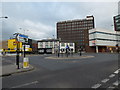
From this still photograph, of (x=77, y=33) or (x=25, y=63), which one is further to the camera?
(x=77, y=33)

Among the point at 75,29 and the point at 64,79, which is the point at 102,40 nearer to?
the point at 75,29

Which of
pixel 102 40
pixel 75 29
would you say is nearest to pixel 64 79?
pixel 102 40

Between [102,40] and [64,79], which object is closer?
[64,79]

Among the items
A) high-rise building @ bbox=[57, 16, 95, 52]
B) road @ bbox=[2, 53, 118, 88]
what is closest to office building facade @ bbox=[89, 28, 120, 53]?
high-rise building @ bbox=[57, 16, 95, 52]

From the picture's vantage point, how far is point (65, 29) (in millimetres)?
125125

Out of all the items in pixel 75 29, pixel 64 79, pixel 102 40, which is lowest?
pixel 64 79

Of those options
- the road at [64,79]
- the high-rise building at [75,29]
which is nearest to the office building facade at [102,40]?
the high-rise building at [75,29]

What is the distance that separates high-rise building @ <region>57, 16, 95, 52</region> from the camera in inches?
4568

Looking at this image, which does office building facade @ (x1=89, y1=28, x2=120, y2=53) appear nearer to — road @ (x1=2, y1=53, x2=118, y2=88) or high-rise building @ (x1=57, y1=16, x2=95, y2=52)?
high-rise building @ (x1=57, y1=16, x2=95, y2=52)

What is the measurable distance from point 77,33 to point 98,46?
5368 centimetres

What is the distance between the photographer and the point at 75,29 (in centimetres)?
12100

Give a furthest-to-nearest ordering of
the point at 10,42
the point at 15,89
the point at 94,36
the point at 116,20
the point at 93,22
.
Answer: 1. the point at 93,22
2. the point at 116,20
3. the point at 94,36
4. the point at 10,42
5. the point at 15,89

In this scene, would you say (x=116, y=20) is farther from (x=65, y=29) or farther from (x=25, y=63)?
(x=25, y=63)

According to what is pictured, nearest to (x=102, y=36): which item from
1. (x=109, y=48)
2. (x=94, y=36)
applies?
(x=94, y=36)
